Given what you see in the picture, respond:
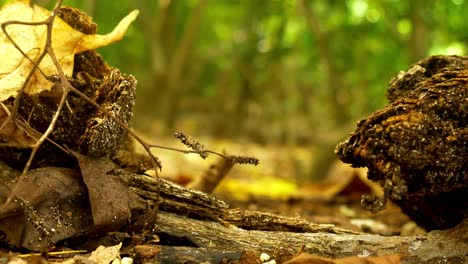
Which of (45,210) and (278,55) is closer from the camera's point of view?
(45,210)

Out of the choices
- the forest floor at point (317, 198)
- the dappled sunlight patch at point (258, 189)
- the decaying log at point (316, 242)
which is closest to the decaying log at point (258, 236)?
the decaying log at point (316, 242)

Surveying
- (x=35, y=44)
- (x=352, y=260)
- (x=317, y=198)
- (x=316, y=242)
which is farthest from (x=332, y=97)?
(x=352, y=260)

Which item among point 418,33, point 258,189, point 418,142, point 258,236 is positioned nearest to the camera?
point 418,142

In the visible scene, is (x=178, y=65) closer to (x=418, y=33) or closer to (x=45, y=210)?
(x=418, y=33)

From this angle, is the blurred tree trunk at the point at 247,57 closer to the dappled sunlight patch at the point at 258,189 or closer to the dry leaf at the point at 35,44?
the dappled sunlight patch at the point at 258,189

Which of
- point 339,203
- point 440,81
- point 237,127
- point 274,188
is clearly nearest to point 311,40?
point 237,127

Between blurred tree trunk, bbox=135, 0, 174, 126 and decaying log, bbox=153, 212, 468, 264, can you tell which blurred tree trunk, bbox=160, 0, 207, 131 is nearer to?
blurred tree trunk, bbox=135, 0, 174, 126

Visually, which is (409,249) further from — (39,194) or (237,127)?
(237,127)
